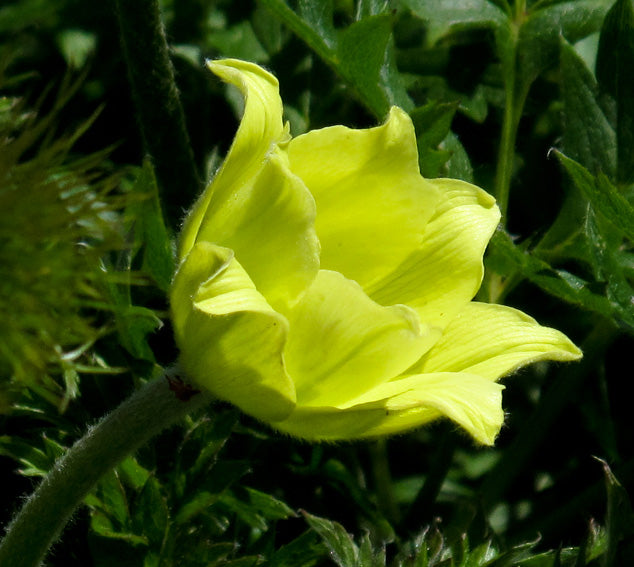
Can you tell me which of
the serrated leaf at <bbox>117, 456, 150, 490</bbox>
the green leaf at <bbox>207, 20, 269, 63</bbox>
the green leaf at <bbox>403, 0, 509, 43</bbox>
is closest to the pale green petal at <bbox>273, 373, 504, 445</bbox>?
the serrated leaf at <bbox>117, 456, 150, 490</bbox>

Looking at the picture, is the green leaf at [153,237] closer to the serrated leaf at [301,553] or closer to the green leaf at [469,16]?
the serrated leaf at [301,553]

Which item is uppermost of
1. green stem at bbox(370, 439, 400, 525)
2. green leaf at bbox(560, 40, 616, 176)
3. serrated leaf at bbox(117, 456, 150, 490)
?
green leaf at bbox(560, 40, 616, 176)

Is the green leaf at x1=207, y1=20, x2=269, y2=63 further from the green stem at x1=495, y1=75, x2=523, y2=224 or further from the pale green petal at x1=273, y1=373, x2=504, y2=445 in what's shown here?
the pale green petal at x1=273, y1=373, x2=504, y2=445

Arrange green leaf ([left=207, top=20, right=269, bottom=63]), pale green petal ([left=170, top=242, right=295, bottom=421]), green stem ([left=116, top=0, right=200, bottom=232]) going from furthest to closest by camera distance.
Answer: green leaf ([left=207, top=20, right=269, bottom=63])
green stem ([left=116, top=0, right=200, bottom=232])
pale green petal ([left=170, top=242, right=295, bottom=421])

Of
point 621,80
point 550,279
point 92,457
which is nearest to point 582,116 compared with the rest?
point 621,80

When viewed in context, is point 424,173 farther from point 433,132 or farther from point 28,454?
point 28,454

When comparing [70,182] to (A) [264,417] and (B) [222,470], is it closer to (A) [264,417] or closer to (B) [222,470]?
(A) [264,417]

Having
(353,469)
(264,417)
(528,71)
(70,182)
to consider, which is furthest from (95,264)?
(528,71)

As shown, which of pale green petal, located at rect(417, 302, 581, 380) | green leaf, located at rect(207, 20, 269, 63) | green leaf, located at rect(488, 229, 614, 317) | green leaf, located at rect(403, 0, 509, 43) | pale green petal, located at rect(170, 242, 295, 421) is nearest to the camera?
pale green petal, located at rect(170, 242, 295, 421)
